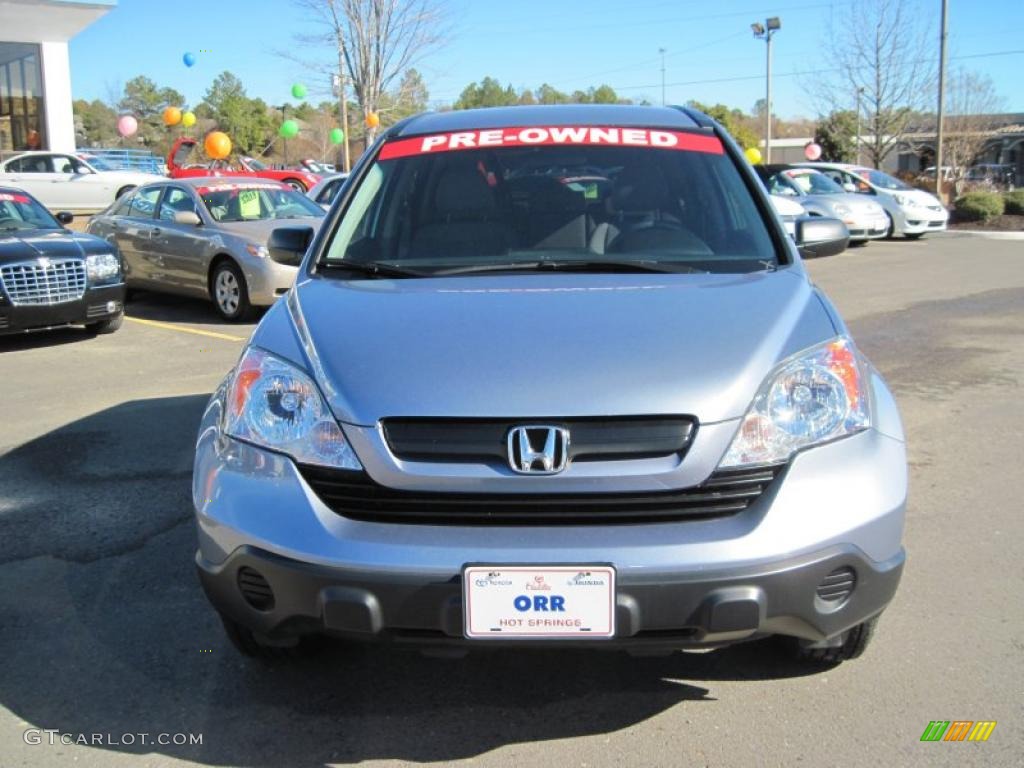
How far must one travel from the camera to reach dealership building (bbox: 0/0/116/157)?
24858 millimetres

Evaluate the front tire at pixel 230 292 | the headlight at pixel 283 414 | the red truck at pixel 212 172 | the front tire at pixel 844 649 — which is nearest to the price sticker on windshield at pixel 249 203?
the front tire at pixel 230 292

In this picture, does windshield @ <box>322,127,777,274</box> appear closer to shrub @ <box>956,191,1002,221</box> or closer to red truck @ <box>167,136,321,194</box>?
red truck @ <box>167,136,321,194</box>

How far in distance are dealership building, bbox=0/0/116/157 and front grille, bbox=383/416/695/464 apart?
25537mm

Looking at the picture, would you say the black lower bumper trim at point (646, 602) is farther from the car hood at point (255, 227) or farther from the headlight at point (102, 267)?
the car hood at point (255, 227)

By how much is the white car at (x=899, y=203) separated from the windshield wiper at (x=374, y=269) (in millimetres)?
17906

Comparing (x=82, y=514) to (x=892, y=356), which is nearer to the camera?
(x=82, y=514)

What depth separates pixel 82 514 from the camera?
456 cm

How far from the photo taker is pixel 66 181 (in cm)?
2153

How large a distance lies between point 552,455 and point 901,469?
950 millimetres

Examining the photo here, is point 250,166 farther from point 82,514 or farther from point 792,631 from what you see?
point 792,631

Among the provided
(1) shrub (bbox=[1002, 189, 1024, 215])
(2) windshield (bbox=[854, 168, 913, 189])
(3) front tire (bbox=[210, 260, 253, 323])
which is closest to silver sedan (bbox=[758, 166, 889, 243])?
(2) windshield (bbox=[854, 168, 913, 189])

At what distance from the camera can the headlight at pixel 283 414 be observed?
8.08 feet

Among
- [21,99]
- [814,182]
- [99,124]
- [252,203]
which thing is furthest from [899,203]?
[99,124]

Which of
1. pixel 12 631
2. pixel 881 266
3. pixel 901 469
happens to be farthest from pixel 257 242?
pixel 881 266
